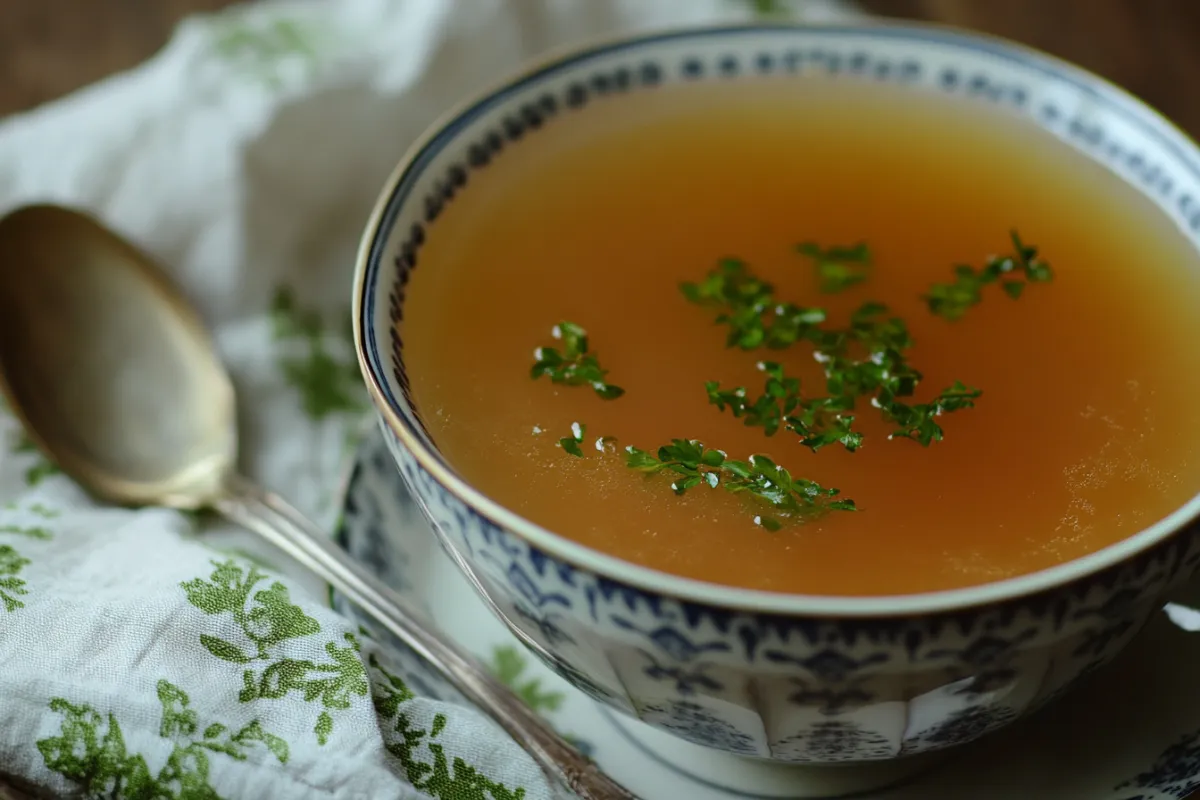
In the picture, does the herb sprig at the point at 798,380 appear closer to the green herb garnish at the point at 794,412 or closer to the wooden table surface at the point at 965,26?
the green herb garnish at the point at 794,412

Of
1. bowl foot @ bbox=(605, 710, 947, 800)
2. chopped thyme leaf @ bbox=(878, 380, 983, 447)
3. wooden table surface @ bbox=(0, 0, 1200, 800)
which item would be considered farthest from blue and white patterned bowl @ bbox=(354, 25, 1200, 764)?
wooden table surface @ bbox=(0, 0, 1200, 800)

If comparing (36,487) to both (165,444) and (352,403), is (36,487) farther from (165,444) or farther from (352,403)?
(352,403)

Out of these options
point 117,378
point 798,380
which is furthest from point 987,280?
point 117,378

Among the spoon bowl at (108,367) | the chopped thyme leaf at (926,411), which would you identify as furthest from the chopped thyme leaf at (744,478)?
the spoon bowl at (108,367)

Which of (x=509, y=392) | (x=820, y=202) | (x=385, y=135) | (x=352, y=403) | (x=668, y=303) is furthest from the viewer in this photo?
(x=385, y=135)

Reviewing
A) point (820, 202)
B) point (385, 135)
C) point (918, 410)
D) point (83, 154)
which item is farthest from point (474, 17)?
point (918, 410)

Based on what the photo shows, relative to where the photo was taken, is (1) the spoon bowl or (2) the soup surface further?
(1) the spoon bowl

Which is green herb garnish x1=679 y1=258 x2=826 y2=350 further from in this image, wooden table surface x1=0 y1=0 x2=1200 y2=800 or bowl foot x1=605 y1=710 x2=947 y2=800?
wooden table surface x1=0 y1=0 x2=1200 y2=800
